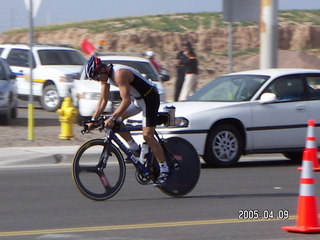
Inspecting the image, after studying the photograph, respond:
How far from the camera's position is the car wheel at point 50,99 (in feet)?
74.5

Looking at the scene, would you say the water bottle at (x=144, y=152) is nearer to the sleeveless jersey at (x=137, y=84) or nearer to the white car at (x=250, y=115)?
the sleeveless jersey at (x=137, y=84)

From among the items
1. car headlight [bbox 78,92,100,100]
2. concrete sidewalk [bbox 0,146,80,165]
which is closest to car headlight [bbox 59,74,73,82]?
car headlight [bbox 78,92,100,100]

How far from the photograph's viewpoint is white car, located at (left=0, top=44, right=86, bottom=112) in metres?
22.7

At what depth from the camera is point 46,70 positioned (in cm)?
2297

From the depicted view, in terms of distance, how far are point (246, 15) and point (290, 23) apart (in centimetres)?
5630

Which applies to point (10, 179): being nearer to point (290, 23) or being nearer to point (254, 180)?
point (254, 180)

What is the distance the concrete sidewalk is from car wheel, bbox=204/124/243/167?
8.59ft

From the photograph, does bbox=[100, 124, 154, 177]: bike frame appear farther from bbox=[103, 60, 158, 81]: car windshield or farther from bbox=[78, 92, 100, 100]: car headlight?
bbox=[103, 60, 158, 81]: car windshield

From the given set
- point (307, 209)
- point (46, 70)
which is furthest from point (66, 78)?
point (307, 209)

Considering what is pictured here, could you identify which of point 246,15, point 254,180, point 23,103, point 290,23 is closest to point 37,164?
point 254,180

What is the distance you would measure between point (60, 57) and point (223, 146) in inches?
453

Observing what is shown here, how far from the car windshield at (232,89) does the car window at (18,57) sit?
10619 millimetres

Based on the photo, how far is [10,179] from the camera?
11945 mm

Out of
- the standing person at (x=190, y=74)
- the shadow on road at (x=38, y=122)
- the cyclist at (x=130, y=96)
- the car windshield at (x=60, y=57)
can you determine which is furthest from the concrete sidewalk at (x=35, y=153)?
the car windshield at (x=60, y=57)
